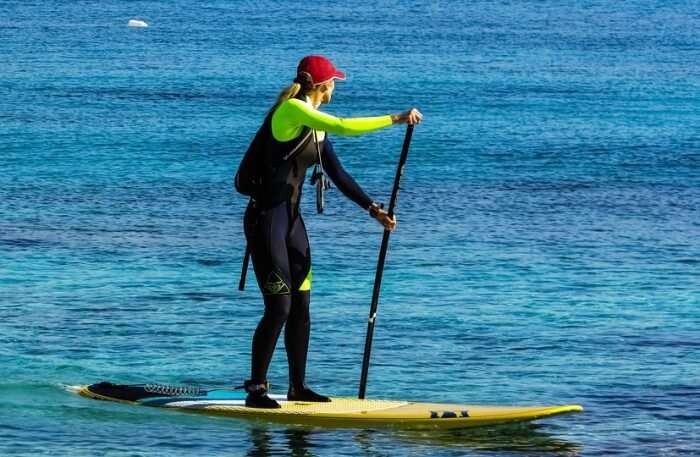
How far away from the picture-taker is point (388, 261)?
70.2ft

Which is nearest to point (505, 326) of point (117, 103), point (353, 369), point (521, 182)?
point (353, 369)

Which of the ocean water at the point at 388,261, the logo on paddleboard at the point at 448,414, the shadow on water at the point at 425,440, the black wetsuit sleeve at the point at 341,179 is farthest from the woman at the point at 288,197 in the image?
the logo on paddleboard at the point at 448,414

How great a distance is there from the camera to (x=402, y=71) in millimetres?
58969

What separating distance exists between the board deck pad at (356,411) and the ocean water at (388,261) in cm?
10

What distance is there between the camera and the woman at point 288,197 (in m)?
11.6

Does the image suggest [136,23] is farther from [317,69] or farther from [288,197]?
[317,69]

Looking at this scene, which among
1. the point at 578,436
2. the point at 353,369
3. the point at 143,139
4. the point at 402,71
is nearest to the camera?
the point at 578,436

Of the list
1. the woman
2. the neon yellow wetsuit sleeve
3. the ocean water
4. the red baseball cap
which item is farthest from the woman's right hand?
the ocean water

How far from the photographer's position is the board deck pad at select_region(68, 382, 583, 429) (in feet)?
40.2

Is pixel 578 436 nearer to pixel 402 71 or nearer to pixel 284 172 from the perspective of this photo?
pixel 284 172

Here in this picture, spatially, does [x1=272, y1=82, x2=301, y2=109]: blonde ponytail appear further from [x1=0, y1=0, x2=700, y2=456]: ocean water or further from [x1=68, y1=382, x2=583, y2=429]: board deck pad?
[x1=0, y1=0, x2=700, y2=456]: ocean water

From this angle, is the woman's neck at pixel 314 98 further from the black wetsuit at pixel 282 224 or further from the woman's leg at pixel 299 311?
the woman's leg at pixel 299 311

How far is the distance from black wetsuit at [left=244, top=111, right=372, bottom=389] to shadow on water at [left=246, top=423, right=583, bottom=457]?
0.67 metres

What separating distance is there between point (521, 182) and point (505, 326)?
1375 centimetres
